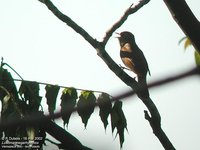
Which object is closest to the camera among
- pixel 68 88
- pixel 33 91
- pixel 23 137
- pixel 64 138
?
pixel 64 138

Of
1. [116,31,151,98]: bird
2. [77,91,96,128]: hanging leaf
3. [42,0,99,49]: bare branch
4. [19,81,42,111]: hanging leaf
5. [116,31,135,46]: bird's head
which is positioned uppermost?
[116,31,135,46]: bird's head

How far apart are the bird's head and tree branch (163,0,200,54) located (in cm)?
598

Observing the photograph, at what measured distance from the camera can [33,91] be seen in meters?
2.28

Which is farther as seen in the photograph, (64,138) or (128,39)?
(128,39)

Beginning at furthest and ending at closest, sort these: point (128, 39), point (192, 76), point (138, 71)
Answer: point (128, 39) → point (138, 71) → point (192, 76)

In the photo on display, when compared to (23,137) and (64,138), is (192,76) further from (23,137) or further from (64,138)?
(23,137)

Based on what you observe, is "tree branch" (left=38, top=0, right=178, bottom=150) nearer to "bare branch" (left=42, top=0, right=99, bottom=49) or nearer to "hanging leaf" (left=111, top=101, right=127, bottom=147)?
"bare branch" (left=42, top=0, right=99, bottom=49)

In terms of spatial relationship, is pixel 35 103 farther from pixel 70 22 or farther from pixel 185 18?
pixel 185 18

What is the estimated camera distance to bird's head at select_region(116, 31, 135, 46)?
7891mm

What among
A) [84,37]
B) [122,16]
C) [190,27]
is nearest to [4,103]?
[84,37]

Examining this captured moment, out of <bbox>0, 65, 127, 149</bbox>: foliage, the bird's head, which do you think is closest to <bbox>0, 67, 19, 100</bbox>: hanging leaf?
<bbox>0, 65, 127, 149</bbox>: foliage

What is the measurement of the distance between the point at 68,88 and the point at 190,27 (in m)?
1.11

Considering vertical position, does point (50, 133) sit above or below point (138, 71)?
below

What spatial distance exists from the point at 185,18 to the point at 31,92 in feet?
3.56
